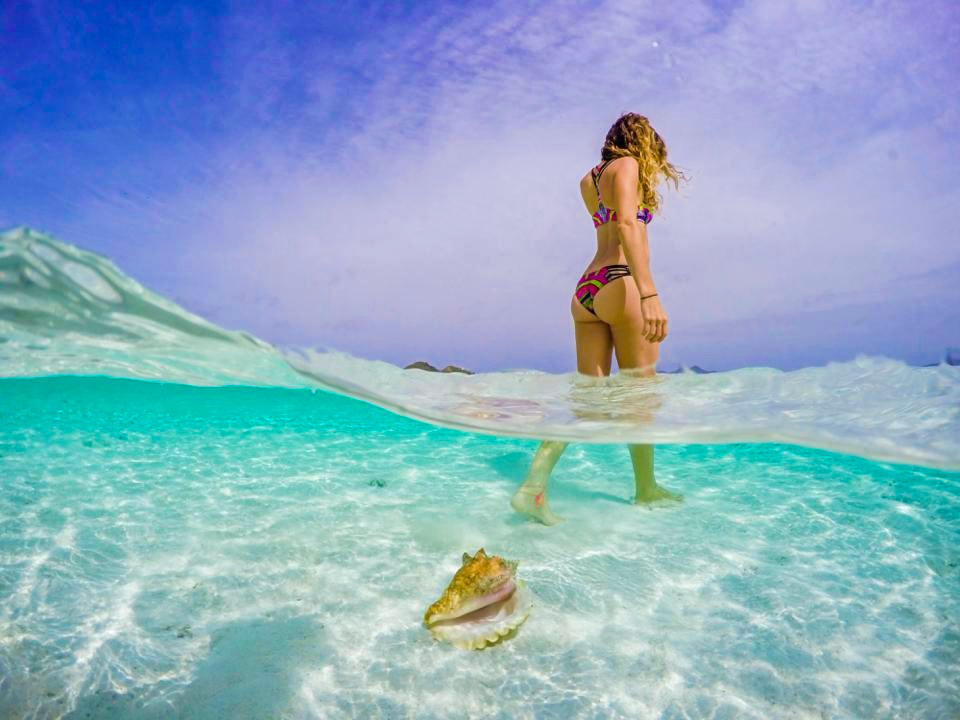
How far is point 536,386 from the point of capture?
26.2 feet

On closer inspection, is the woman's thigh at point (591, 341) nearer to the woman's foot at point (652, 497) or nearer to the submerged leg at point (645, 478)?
the submerged leg at point (645, 478)

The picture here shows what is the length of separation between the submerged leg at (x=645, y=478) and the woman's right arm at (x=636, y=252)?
1.99 metres

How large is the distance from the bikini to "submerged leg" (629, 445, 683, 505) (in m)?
2.03

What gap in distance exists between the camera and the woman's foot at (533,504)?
5930 mm

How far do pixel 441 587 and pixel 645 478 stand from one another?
324 centimetres

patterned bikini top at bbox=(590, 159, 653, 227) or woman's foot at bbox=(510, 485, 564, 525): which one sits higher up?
patterned bikini top at bbox=(590, 159, 653, 227)

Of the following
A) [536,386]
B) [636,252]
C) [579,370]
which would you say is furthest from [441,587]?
[536,386]

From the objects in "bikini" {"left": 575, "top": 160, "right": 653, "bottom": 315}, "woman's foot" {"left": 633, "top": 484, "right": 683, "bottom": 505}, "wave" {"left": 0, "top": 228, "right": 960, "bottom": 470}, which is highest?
"bikini" {"left": 575, "top": 160, "right": 653, "bottom": 315}

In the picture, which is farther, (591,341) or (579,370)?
(579,370)

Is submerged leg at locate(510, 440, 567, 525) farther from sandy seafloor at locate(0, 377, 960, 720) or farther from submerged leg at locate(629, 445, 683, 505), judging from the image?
submerged leg at locate(629, 445, 683, 505)

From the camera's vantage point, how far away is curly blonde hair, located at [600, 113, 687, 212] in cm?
507

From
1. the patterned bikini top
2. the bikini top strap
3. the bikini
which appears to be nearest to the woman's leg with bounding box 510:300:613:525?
the bikini

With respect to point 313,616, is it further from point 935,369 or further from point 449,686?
point 935,369

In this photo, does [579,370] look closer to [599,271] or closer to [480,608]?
[599,271]
